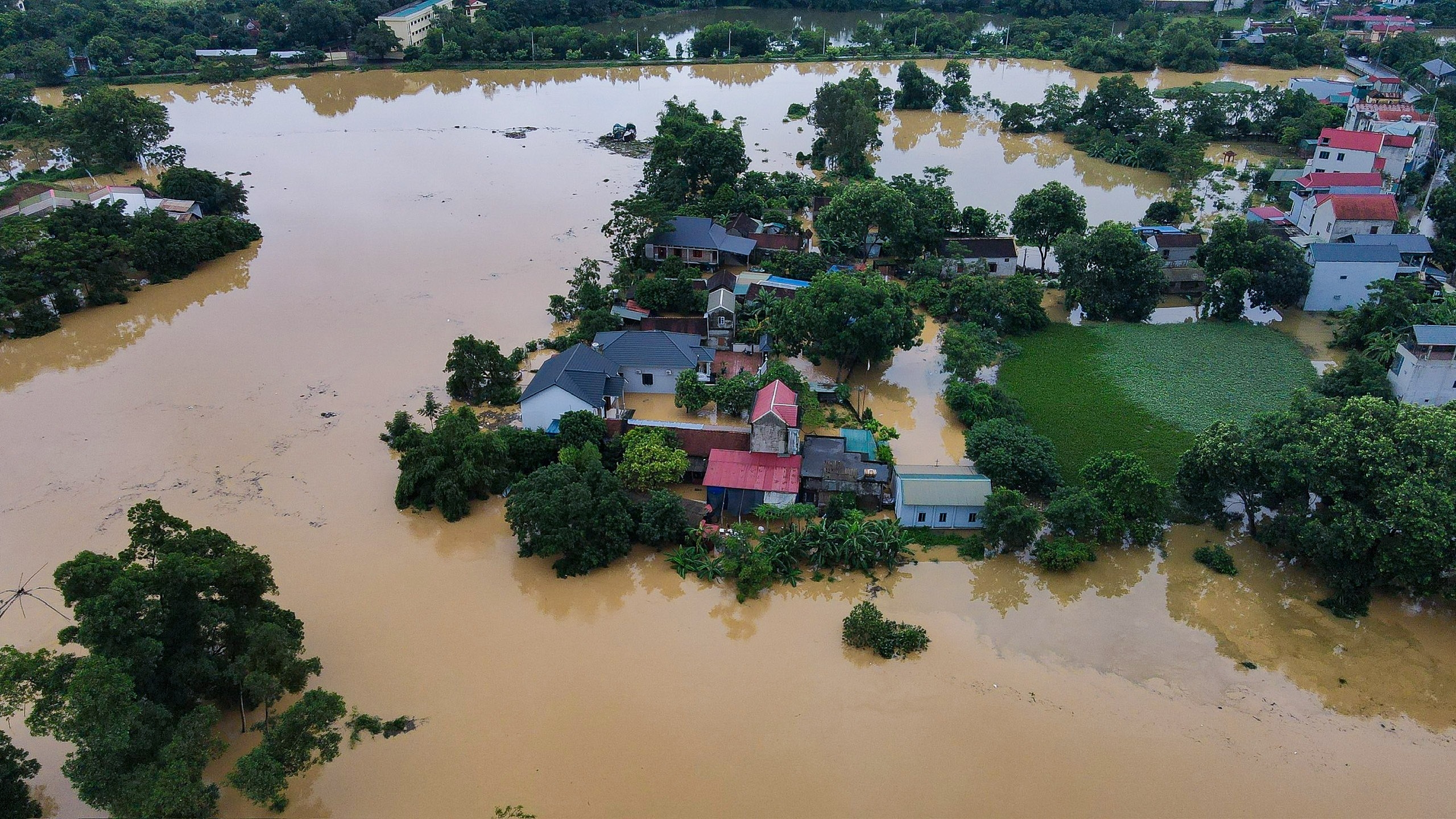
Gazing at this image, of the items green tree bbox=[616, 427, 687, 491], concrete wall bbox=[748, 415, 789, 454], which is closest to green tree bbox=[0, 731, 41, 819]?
green tree bbox=[616, 427, 687, 491]

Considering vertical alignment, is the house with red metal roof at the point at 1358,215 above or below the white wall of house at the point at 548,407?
above

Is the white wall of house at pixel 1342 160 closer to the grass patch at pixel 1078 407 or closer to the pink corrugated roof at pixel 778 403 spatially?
the grass patch at pixel 1078 407

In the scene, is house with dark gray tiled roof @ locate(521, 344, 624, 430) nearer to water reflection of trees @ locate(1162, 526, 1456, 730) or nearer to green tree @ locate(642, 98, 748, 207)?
water reflection of trees @ locate(1162, 526, 1456, 730)

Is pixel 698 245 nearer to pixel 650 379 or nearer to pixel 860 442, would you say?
pixel 650 379

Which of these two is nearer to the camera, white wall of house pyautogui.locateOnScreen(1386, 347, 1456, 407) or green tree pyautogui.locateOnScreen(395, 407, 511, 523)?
green tree pyautogui.locateOnScreen(395, 407, 511, 523)

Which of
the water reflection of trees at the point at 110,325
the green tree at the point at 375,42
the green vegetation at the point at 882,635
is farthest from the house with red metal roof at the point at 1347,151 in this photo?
the green tree at the point at 375,42

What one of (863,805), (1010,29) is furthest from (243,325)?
(1010,29)
